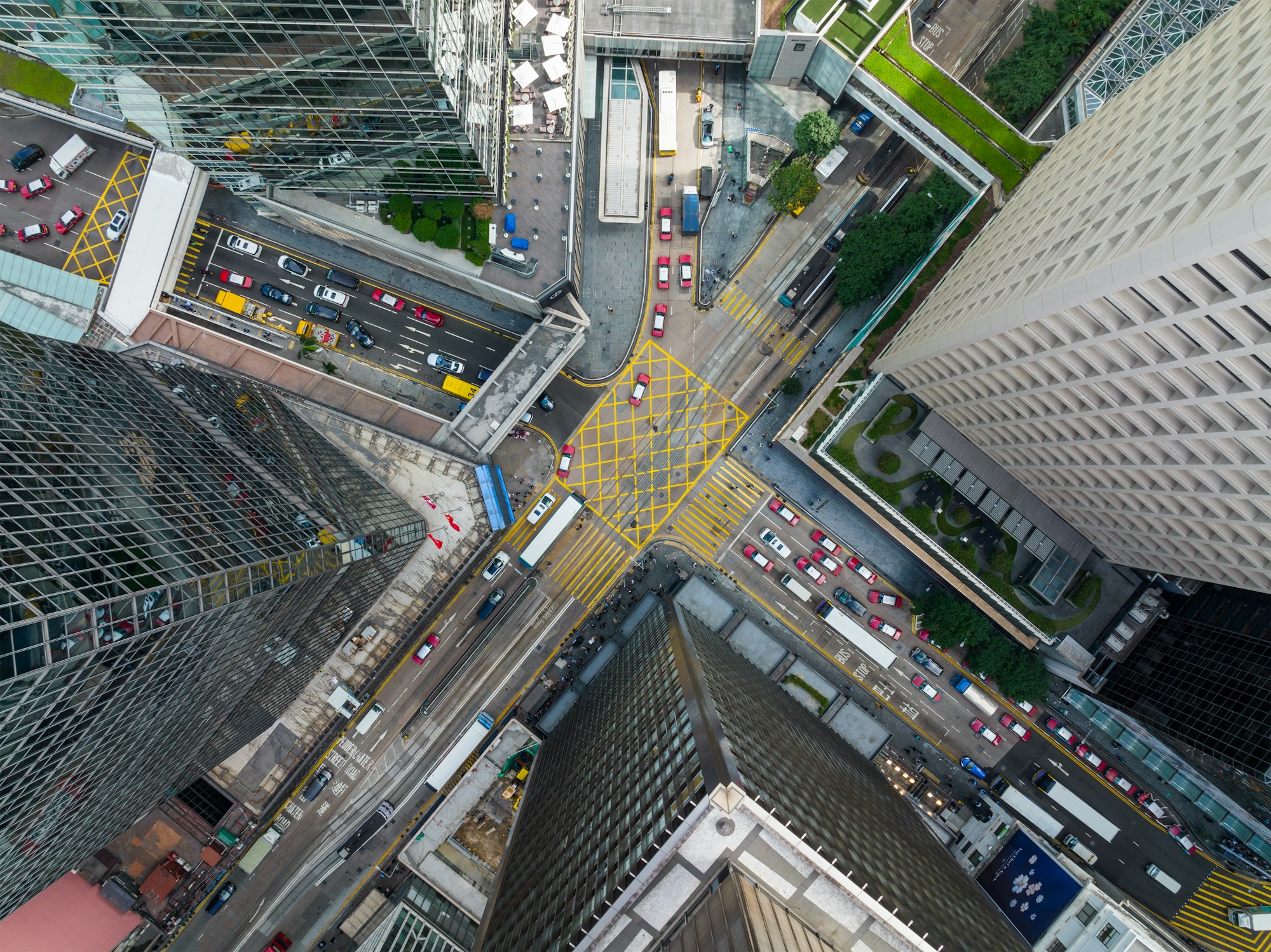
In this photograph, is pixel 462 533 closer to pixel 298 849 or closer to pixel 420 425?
pixel 420 425

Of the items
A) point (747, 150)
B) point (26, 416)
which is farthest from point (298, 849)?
point (747, 150)

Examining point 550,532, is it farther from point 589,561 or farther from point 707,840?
point 707,840

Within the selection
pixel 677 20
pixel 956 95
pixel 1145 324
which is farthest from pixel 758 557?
pixel 677 20

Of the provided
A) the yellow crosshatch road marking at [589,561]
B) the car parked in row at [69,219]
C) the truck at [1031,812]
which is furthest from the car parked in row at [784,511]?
the car parked in row at [69,219]

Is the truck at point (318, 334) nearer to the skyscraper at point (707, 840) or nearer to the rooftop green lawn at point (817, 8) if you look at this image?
the skyscraper at point (707, 840)

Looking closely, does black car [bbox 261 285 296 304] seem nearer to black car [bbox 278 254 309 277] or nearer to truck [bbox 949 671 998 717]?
black car [bbox 278 254 309 277]
